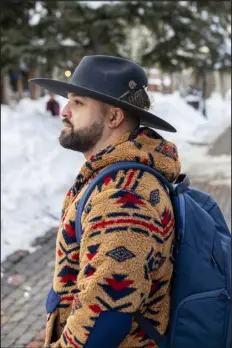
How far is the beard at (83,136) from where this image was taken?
2.03m

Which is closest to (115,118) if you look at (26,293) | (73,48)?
(26,293)

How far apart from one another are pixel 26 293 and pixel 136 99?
4.24m

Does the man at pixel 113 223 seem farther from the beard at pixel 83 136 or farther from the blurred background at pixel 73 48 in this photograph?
the blurred background at pixel 73 48

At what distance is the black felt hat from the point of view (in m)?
1.97

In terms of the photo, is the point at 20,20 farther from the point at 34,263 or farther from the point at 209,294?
the point at 209,294

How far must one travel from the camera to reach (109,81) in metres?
2.00

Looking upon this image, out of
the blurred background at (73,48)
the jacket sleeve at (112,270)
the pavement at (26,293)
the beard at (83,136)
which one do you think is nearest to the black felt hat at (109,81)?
the beard at (83,136)

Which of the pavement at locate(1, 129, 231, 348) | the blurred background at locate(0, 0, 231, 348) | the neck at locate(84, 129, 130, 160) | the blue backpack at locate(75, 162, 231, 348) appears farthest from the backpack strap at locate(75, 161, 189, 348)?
the blurred background at locate(0, 0, 231, 348)

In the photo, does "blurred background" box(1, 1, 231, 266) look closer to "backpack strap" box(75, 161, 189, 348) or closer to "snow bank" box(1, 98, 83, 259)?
"snow bank" box(1, 98, 83, 259)

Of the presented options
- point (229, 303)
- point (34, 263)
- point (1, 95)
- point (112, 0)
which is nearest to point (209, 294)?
point (229, 303)

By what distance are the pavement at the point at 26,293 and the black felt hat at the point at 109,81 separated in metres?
3.20

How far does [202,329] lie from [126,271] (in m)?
0.40

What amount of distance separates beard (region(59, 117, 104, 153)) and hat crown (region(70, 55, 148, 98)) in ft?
0.42

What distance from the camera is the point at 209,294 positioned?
1.87 meters
